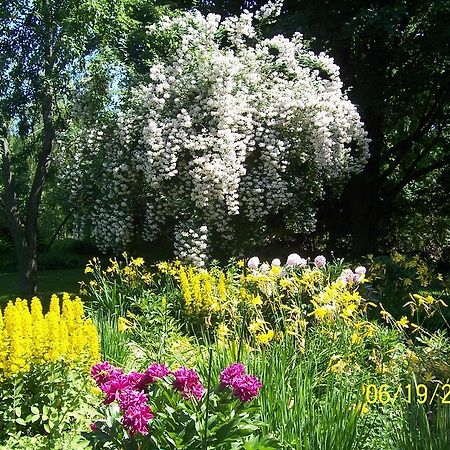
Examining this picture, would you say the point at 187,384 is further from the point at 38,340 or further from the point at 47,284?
the point at 47,284

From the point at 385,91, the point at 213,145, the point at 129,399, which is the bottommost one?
the point at 129,399

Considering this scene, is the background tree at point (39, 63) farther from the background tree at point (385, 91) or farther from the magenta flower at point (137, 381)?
the magenta flower at point (137, 381)

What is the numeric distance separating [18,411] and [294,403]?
1.48 metres

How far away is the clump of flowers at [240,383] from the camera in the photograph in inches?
88.5

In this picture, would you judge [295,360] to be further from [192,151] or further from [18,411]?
[192,151]

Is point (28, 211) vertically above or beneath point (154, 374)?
above

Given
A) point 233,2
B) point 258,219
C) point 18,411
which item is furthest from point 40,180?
point 18,411

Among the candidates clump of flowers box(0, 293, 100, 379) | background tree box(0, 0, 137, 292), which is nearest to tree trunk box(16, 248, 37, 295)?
background tree box(0, 0, 137, 292)

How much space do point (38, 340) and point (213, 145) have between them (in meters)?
4.21

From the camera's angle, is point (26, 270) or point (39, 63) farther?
point (26, 270)

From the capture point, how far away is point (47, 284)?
1295 centimetres

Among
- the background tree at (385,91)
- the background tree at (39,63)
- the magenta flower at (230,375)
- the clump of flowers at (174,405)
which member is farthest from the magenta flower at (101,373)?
the background tree at (385,91)

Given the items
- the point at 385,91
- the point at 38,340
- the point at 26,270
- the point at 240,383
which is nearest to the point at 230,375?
the point at 240,383

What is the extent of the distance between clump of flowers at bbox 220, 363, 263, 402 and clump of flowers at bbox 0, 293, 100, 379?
1.35 metres
